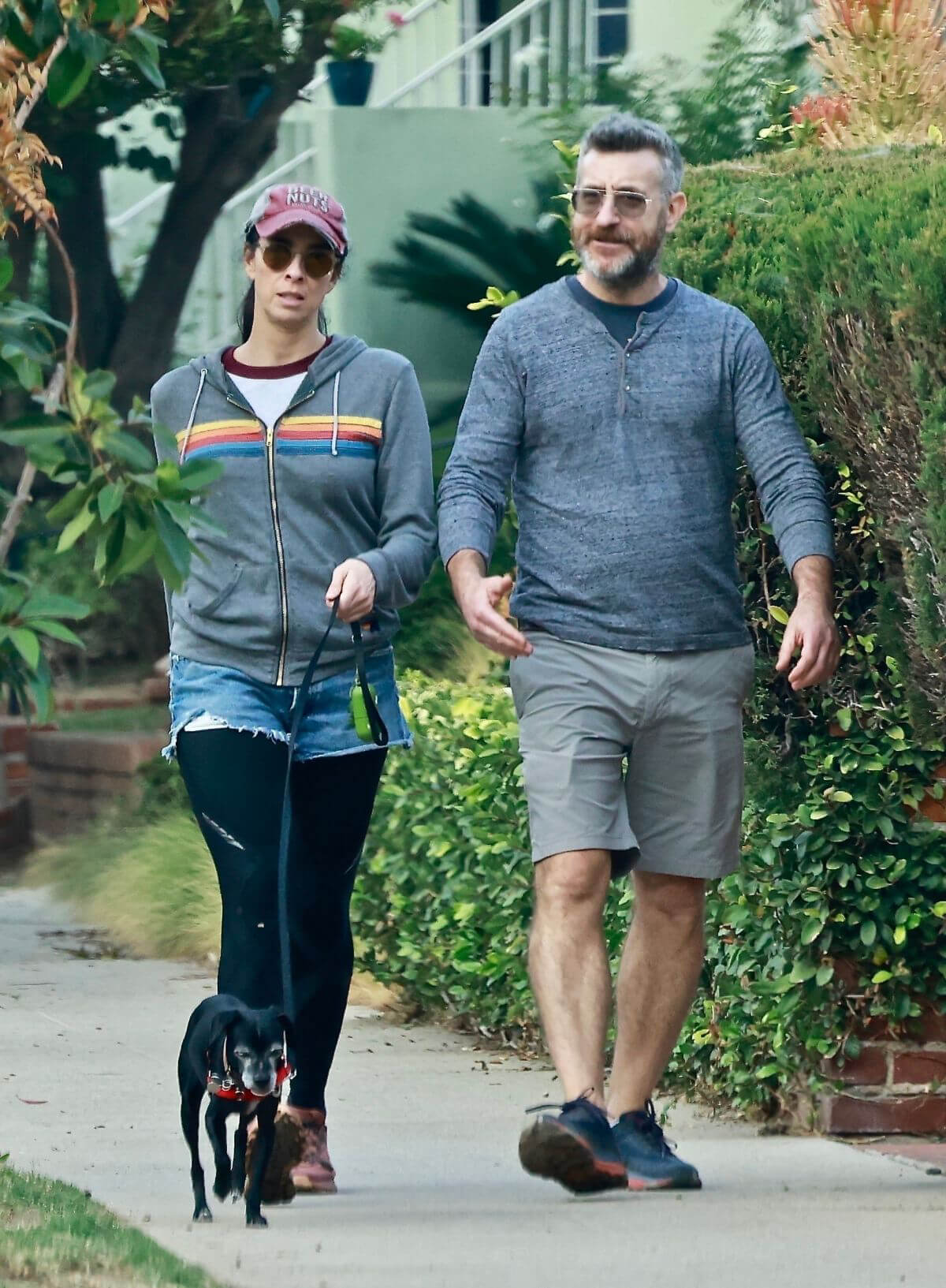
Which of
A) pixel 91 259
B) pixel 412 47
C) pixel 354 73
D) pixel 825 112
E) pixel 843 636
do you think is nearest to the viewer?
pixel 843 636

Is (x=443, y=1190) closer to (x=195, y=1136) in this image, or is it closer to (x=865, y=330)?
(x=195, y=1136)

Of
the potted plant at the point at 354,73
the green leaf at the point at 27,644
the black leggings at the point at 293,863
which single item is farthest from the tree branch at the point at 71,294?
the potted plant at the point at 354,73

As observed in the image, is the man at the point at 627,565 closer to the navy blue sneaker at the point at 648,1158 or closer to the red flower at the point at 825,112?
the navy blue sneaker at the point at 648,1158

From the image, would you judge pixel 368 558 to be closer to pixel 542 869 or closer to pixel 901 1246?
pixel 542 869

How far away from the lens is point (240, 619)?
15.0 feet

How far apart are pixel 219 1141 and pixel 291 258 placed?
175 cm

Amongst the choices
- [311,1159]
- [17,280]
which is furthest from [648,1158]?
[17,280]

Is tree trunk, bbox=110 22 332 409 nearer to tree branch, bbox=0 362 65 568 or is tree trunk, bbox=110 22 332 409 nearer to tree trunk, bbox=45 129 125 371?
tree trunk, bbox=45 129 125 371

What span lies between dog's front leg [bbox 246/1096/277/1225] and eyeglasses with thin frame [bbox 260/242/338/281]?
1.65 m

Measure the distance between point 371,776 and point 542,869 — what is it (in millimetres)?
397

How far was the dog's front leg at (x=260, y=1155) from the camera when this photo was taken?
13.9 ft

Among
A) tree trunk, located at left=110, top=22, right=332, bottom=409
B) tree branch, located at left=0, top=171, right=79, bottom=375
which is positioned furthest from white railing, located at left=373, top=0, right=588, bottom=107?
tree branch, located at left=0, top=171, right=79, bottom=375

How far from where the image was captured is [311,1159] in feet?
15.3

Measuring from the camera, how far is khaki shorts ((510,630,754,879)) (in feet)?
15.1
